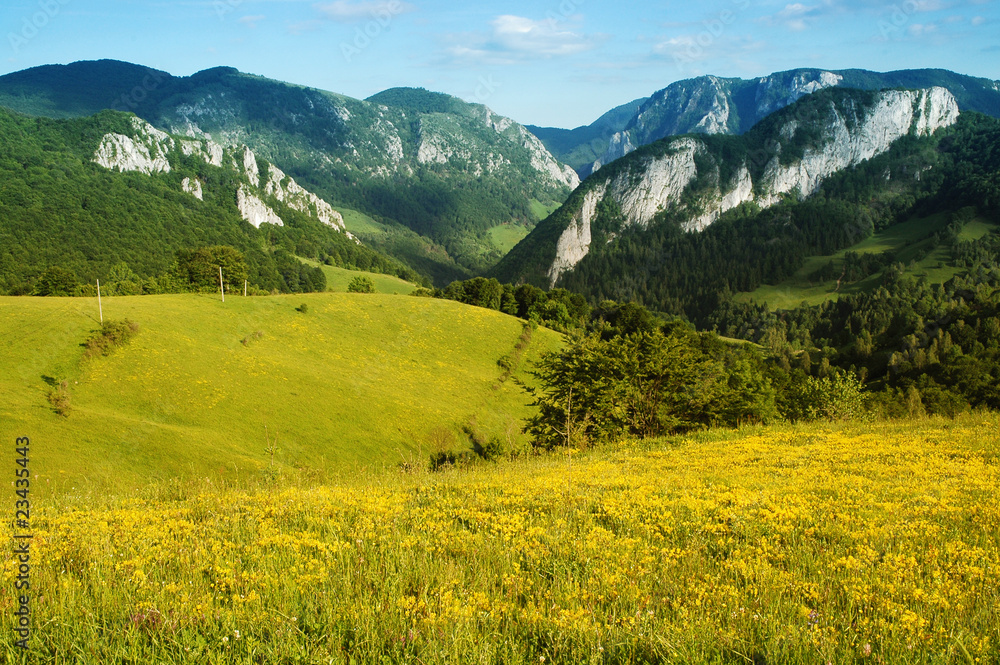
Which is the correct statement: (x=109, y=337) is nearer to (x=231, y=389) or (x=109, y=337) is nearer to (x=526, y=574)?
(x=231, y=389)

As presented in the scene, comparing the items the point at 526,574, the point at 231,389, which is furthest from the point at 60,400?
the point at 526,574

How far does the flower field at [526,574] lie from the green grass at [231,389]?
75.5 feet

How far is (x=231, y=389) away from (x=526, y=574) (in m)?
58.0

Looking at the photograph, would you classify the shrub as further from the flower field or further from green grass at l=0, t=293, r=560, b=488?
the flower field

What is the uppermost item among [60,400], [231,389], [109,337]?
[109,337]

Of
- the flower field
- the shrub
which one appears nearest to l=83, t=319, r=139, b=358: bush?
the shrub

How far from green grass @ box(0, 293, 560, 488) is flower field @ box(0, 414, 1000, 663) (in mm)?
23005

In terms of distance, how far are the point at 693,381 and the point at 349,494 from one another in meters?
26.4

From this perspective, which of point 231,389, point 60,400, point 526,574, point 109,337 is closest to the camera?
point 526,574

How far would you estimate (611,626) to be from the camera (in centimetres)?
493

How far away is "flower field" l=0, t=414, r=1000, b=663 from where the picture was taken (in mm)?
4734

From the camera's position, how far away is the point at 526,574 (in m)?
6.31

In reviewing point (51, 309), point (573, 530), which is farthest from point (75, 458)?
point (573, 530)

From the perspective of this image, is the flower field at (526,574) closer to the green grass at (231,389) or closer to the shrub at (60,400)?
the green grass at (231,389)
